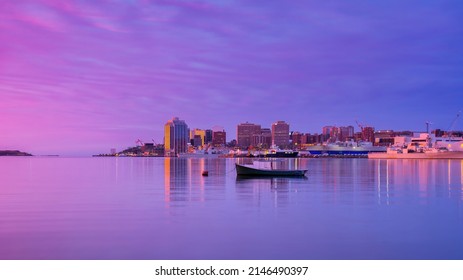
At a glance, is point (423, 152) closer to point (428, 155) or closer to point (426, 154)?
point (426, 154)

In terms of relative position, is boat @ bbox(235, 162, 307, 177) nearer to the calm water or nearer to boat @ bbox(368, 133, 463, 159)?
the calm water

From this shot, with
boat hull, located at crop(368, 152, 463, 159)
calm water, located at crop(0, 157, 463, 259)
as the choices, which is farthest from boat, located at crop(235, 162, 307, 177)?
boat hull, located at crop(368, 152, 463, 159)

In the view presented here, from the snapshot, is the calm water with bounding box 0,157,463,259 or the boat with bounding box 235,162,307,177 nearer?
the calm water with bounding box 0,157,463,259

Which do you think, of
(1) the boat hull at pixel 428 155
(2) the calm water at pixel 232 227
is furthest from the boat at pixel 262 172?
(1) the boat hull at pixel 428 155

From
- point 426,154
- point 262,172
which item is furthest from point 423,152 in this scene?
point 262,172

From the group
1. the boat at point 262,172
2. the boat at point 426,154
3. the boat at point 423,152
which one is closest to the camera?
the boat at point 262,172

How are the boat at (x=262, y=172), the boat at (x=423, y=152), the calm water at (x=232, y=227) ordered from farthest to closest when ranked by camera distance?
the boat at (x=423, y=152), the boat at (x=262, y=172), the calm water at (x=232, y=227)

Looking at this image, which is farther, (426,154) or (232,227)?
(426,154)

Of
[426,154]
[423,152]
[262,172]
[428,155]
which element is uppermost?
[262,172]

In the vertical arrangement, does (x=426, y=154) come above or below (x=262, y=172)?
below

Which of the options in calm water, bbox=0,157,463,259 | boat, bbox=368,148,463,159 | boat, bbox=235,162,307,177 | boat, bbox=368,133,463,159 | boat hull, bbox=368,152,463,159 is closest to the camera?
calm water, bbox=0,157,463,259

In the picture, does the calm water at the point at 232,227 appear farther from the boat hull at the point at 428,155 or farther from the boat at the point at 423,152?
the boat at the point at 423,152

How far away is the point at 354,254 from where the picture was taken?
1453cm
